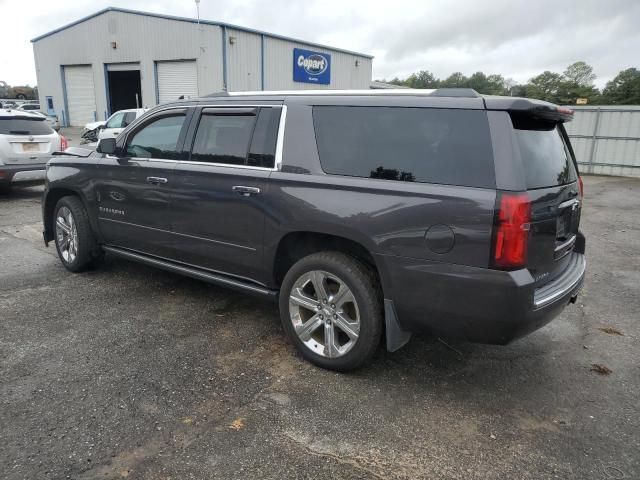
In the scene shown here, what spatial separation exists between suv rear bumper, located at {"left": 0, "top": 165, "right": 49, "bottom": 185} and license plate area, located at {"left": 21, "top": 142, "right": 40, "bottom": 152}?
0.28 meters

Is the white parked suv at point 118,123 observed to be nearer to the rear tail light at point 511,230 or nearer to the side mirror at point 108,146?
the side mirror at point 108,146

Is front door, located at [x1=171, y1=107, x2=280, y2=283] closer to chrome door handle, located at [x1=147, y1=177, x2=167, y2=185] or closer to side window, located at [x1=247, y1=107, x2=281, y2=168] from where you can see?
side window, located at [x1=247, y1=107, x2=281, y2=168]

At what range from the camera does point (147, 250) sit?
15.3 ft

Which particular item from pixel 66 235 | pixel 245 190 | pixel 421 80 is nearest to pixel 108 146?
pixel 66 235

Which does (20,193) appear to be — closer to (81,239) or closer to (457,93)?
(81,239)

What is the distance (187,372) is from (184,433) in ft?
2.22

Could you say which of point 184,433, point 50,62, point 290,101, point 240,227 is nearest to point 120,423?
point 184,433

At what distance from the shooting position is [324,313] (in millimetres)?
3449

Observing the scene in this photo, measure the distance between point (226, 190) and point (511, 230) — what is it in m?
2.08

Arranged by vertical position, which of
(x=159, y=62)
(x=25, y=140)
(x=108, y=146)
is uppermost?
(x=159, y=62)

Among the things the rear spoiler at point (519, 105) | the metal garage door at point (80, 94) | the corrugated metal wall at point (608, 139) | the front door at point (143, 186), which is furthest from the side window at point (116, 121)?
the rear spoiler at point (519, 105)

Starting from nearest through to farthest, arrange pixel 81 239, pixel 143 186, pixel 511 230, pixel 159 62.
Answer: pixel 511 230
pixel 143 186
pixel 81 239
pixel 159 62

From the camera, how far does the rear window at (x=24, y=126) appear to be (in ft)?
30.6

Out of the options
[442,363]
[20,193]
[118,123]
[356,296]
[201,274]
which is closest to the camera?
[356,296]
